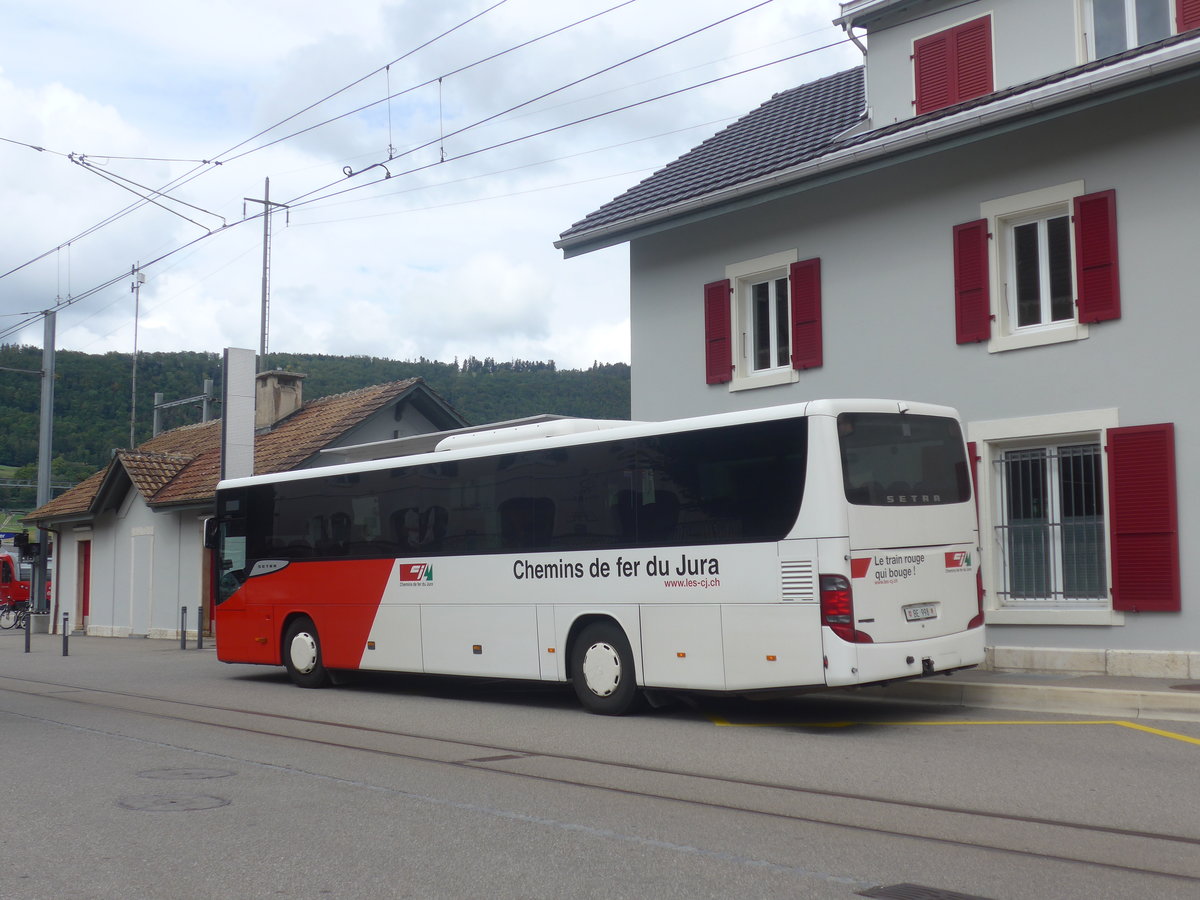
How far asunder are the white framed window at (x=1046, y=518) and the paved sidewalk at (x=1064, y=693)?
89cm

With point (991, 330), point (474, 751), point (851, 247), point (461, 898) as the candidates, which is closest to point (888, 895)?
Answer: point (461, 898)

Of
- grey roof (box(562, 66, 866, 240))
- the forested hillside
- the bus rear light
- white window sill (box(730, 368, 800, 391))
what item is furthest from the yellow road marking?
the forested hillside

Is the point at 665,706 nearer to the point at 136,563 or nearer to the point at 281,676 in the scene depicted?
the point at 281,676

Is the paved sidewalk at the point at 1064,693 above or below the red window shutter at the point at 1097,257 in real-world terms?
below

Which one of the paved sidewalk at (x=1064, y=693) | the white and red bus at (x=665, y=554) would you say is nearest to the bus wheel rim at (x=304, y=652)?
the white and red bus at (x=665, y=554)

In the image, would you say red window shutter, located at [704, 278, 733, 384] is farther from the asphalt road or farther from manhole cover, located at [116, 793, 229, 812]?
manhole cover, located at [116, 793, 229, 812]

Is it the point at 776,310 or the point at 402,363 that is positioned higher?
the point at 402,363

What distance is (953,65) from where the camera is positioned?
1617 centimetres

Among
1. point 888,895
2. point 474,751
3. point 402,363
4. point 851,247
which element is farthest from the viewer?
point 402,363

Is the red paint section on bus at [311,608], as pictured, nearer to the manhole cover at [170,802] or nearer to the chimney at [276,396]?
the manhole cover at [170,802]

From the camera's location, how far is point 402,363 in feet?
188

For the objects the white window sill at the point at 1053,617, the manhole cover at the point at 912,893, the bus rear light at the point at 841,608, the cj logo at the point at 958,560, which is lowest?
the manhole cover at the point at 912,893

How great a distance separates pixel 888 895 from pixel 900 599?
18.7 feet

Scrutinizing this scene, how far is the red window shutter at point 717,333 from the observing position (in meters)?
17.7
